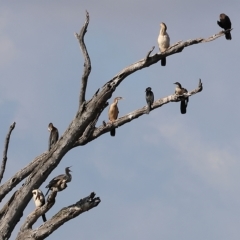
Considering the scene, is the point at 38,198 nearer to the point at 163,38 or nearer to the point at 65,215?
the point at 65,215

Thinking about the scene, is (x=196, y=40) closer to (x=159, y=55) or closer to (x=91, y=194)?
(x=159, y=55)

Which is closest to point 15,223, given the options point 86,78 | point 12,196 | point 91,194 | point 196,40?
point 12,196

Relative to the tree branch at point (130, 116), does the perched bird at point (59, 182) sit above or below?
below

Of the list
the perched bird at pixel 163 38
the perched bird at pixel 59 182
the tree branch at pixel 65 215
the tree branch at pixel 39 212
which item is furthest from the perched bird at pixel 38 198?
the perched bird at pixel 163 38

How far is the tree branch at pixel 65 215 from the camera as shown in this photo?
19.2 metres

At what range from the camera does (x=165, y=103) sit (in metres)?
20.0

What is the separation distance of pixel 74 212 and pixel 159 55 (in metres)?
3.25

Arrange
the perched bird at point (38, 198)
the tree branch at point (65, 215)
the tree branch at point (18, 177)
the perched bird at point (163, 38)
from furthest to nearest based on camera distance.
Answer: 1. the perched bird at point (163, 38)
2. the tree branch at point (18, 177)
3. the perched bird at point (38, 198)
4. the tree branch at point (65, 215)

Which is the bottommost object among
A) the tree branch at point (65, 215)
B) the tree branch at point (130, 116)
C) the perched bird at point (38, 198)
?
the tree branch at point (65, 215)

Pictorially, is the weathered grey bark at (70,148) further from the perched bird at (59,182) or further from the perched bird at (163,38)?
the perched bird at (163,38)

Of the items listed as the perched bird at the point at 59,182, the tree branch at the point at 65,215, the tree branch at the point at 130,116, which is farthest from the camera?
the perched bird at the point at 59,182

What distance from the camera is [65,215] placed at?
1927cm

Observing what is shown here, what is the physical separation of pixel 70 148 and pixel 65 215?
140 cm

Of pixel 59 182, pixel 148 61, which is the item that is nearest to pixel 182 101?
pixel 148 61
